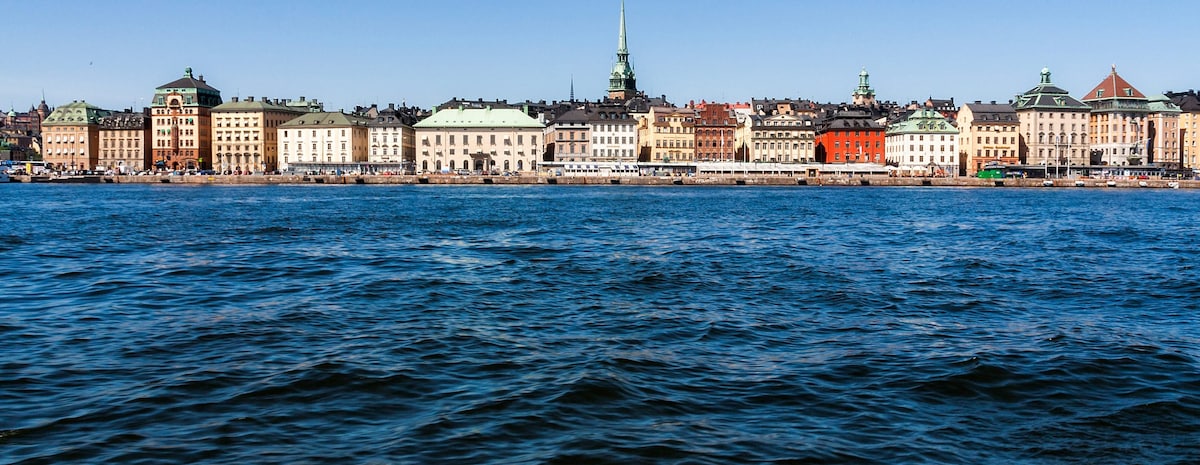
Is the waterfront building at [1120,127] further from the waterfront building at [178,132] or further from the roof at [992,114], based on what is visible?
the waterfront building at [178,132]

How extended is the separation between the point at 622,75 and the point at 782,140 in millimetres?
50417

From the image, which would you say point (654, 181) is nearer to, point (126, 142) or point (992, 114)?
point (992, 114)

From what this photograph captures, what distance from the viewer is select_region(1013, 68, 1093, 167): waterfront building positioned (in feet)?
436

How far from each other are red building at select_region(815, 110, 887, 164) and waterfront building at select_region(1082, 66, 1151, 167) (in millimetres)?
28036

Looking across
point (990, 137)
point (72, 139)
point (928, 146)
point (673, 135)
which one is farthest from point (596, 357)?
point (72, 139)

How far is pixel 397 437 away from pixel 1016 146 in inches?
5332

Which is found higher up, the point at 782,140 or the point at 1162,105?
the point at 1162,105

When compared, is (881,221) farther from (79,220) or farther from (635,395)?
(635,395)

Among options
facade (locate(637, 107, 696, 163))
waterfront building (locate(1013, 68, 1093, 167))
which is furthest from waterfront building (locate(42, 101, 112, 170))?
waterfront building (locate(1013, 68, 1093, 167))

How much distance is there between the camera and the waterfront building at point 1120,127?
5251 inches

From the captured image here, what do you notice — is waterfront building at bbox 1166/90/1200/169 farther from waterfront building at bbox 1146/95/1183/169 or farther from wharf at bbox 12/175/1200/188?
wharf at bbox 12/175/1200/188

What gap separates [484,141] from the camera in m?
→ 130

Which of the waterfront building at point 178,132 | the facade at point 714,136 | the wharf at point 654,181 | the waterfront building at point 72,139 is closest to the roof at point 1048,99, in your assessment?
the wharf at point 654,181

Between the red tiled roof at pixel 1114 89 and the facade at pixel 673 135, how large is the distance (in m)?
54.8
